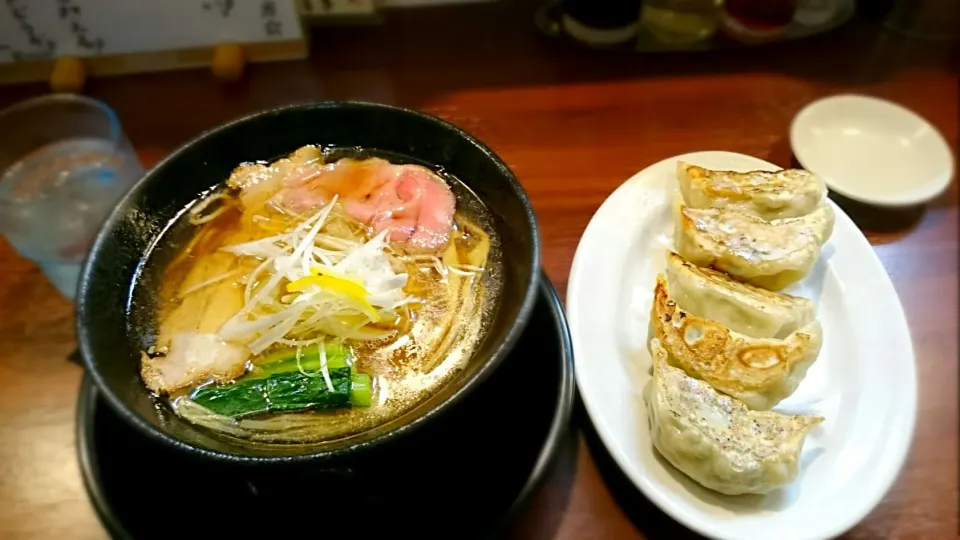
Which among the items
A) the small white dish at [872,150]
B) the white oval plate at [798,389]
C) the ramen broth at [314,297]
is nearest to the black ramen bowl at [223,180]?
the ramen broth at [314,297]

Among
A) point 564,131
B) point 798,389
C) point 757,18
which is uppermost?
point 757,18

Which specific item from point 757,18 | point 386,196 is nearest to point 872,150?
point 757,18

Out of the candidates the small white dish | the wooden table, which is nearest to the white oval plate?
the wooden table

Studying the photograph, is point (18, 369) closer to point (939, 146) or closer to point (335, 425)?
point (335, 425)

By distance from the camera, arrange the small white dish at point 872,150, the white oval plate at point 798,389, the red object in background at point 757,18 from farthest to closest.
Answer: the red object in background at point 757,18 → the small white dish at point 872,150 → the white oval plate at point 798,389

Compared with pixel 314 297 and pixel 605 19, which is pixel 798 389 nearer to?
pixel 314 297

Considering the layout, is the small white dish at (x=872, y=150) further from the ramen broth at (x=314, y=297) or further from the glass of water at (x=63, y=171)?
the glass of water at (x=63, y=171)
